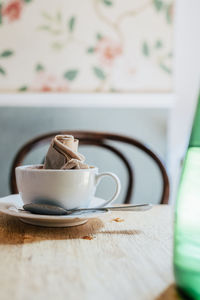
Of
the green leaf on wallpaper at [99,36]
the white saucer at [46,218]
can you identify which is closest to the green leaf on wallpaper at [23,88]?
the green leaf on wallpaper at [99,36]

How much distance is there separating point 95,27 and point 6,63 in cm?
50

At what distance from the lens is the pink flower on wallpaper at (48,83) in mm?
1900

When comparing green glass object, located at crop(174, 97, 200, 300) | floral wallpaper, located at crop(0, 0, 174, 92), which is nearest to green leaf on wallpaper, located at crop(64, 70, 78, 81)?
floral wallpaper, located at crop(0, 0, 174, 92)

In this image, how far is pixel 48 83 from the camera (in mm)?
1916

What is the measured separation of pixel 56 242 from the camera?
1.62 ft

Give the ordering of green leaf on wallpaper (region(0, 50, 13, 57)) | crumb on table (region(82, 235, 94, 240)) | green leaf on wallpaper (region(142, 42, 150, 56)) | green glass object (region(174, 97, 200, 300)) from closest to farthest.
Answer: green glass object (region(174, 97, 200, 300))
crumb on table (region(82, 235, 94, 240))
green leaf on wallpaper (region(0, 50, 13, 57))
green leaf on wallpaper (region(142, 42, 150, 56))

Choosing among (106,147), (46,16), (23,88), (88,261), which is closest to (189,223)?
(88,261)

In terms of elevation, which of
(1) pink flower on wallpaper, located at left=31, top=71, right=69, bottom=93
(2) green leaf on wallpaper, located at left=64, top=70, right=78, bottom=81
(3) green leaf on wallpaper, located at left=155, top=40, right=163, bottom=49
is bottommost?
(1) pink flower on wallpaper, located at left=31, top=71, right=69, bottom=93

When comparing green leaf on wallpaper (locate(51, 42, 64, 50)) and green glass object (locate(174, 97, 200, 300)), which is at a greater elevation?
green leaf on wallpaper (locate(51, 42, 64, 50))

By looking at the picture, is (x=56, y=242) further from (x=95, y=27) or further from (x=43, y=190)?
(x=95, y=27)

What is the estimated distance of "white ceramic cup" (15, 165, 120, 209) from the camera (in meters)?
0.58

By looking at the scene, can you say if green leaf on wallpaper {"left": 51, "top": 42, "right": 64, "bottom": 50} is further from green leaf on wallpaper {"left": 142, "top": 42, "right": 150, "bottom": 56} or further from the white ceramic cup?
the white ceramic cup

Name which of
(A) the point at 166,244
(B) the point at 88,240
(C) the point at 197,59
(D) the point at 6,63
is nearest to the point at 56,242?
(B) the point at 88,240

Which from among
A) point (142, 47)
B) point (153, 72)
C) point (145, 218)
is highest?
point (142, 47)
